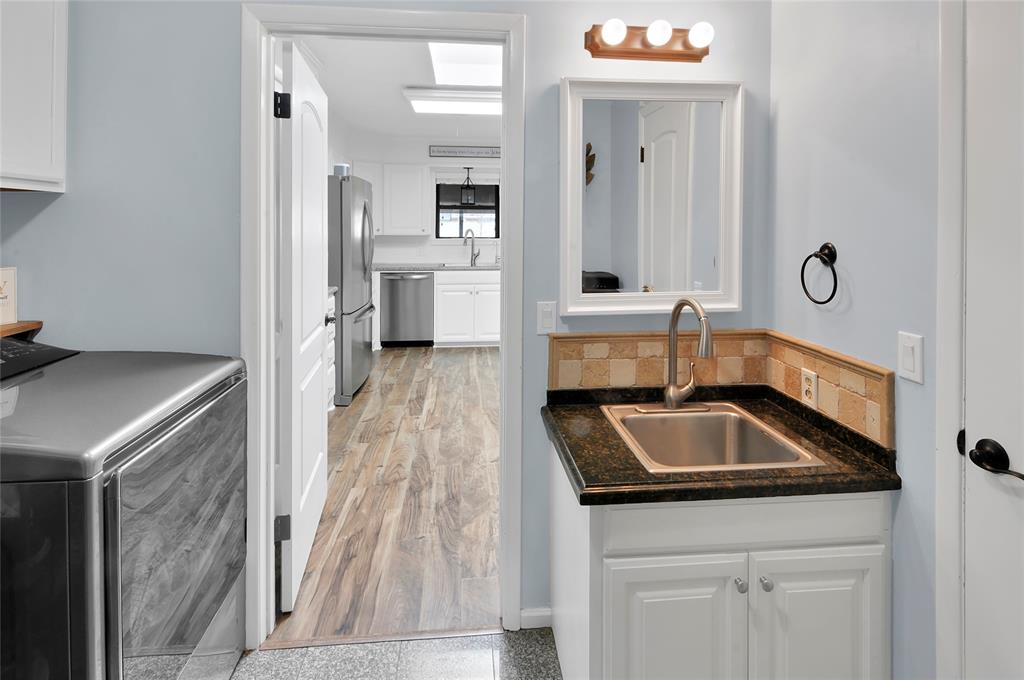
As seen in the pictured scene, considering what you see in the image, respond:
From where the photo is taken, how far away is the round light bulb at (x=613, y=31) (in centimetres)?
184

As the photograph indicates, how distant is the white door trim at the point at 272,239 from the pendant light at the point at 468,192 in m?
5.83

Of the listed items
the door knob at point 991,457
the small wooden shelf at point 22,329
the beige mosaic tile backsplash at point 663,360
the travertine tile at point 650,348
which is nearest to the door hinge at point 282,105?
the small wooden shelf at point 22,329

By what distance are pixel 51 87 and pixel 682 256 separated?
1880mm

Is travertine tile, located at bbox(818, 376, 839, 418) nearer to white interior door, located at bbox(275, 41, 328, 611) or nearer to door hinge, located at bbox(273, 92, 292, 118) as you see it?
white interior door, located at bbox(275, 41, 328, 611)

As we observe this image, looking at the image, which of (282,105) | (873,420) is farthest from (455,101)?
(873,420)

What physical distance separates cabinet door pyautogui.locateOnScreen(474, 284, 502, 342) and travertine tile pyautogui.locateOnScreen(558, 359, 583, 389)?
5.24 meters

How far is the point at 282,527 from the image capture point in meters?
2.14

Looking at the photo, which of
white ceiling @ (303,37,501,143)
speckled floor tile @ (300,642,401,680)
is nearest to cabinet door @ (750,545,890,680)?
speckled floor tile @ (300,642,401,680)

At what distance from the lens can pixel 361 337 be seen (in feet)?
18.0

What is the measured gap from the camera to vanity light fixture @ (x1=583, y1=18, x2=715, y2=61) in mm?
1858

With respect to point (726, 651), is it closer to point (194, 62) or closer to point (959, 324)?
point (959, 324)

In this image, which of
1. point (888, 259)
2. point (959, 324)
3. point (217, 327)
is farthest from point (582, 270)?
point (217, 327)

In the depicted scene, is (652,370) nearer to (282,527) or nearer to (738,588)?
(738,588)

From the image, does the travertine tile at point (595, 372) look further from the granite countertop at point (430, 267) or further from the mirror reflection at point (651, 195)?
the granite countertop at point (430, 267)
